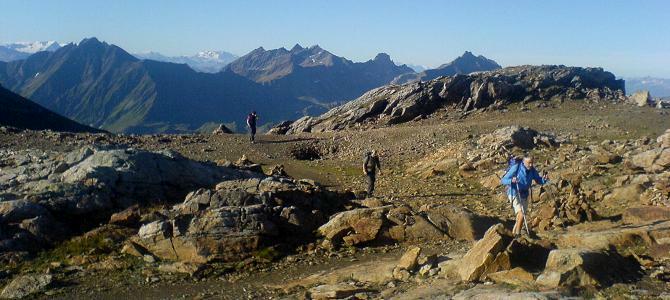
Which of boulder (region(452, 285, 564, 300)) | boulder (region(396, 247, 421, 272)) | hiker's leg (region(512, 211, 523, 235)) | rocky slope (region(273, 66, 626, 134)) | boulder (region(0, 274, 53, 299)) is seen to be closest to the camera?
boulder (region(452, 285, 564, 300))

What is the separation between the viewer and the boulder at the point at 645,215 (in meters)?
15.4

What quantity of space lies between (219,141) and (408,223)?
29188 millimetres

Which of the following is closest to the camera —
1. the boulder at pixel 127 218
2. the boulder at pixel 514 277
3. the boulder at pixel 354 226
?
the boulder at pixel 514 277

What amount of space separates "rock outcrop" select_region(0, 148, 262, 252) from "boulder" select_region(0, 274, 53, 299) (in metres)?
2.47

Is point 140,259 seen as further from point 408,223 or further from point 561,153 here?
point 561,153

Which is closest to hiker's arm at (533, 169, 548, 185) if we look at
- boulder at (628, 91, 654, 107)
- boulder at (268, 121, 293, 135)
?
boulder at (268, 121, 293, 135)

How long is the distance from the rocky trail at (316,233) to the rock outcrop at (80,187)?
0.19 ft

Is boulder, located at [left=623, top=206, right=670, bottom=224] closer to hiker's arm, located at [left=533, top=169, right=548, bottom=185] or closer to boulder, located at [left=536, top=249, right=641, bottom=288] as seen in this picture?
hiker's arm, located at [left=533, top=169, right=548, bottom=185]

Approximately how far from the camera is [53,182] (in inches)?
765

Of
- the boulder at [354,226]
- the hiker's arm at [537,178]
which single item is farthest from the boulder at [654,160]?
the boulder at [354,226]

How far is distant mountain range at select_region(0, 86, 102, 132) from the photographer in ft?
487

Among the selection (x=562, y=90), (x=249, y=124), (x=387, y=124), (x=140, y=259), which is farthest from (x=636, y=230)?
(x=562, y=90)

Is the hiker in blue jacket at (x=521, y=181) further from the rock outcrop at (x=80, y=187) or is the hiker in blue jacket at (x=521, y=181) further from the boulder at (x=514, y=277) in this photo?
the rock outcrop at (x=80, y=187)

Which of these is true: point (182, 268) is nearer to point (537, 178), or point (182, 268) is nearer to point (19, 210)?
point (19, 210)
